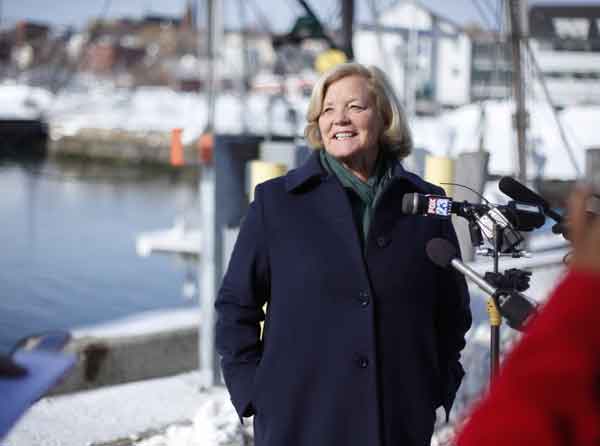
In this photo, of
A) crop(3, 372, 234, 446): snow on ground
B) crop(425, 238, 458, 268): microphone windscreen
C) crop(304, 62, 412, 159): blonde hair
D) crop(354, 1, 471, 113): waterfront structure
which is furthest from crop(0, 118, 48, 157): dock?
crop(425, 238, 458, 268): microphone windscreen

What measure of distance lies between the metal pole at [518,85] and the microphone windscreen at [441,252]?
4545 millimetres

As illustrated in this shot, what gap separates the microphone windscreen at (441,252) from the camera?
88.4 inches

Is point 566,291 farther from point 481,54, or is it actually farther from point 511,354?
point 481,54

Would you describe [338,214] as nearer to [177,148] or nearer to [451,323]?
[451,323]

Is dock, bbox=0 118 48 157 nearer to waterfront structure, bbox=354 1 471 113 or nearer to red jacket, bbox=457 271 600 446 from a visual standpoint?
waterfront structure, bbox=354 1 471 113

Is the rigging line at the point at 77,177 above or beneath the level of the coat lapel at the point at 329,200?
beneath

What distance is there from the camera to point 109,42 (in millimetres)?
91312

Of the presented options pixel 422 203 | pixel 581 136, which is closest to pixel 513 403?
pixel 422 203

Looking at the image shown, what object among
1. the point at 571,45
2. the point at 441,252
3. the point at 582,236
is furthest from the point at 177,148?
the point at 582,236

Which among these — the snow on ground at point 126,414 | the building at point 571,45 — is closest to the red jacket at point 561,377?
the snow on ground at point 126,414

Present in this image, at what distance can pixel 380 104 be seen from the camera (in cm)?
277

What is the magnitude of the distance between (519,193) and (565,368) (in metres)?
1.38

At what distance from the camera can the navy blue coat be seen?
2.49 metres

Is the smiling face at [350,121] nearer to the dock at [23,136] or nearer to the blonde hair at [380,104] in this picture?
the blonde hair at [380,104]
